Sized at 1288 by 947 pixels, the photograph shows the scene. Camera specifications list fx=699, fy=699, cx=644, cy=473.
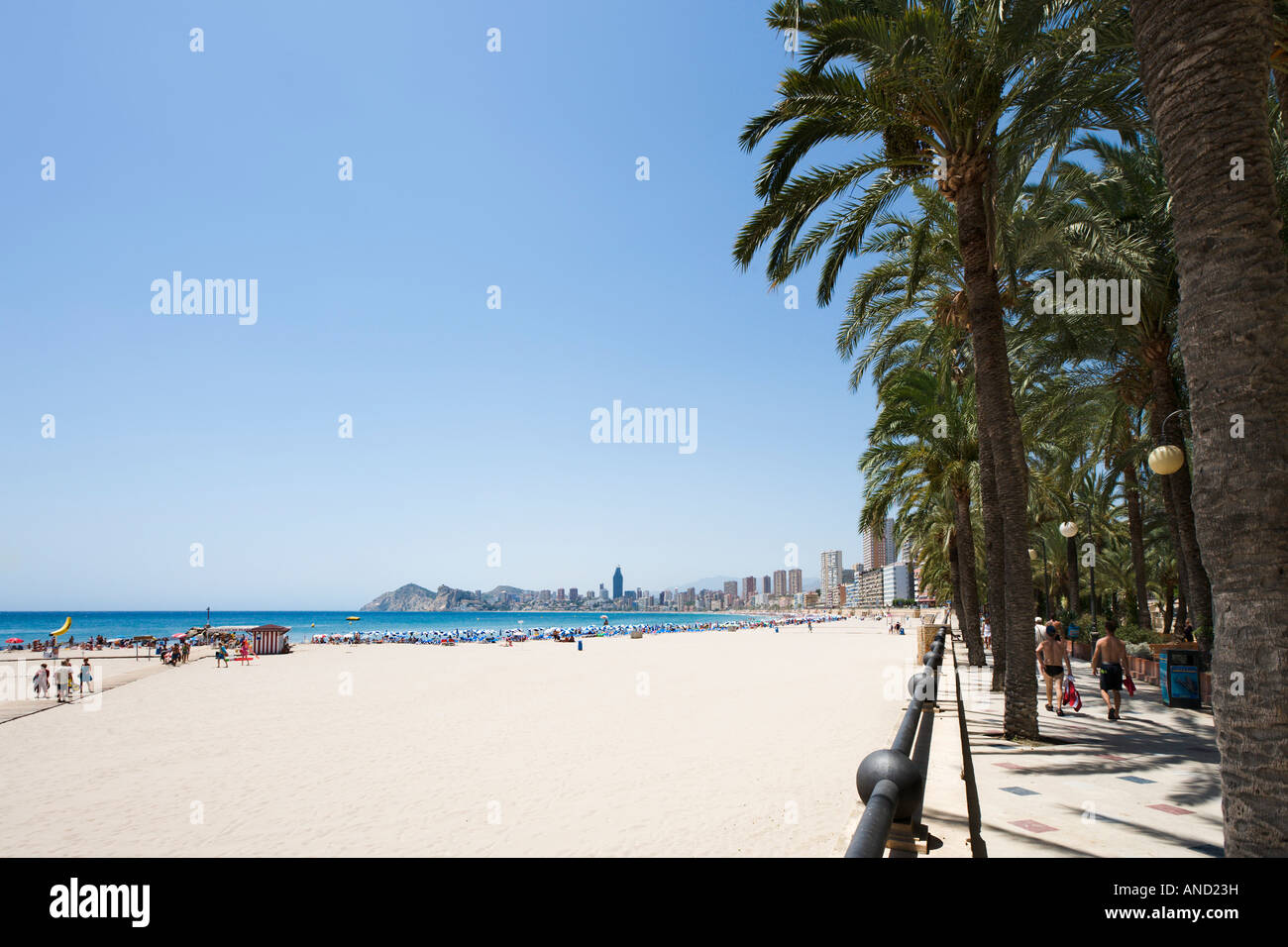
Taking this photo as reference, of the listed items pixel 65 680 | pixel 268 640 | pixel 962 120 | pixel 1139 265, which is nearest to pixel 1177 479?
pixel 1139 265

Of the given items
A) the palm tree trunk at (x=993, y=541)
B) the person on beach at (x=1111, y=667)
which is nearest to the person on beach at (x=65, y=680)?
the palm tree trunk at (x=993, y=541)

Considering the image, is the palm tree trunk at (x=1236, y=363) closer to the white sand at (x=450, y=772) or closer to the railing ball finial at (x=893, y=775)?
the railing ball finial at (x=893, y=775)

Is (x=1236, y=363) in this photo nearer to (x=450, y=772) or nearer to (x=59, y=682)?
(x=450, y=772)

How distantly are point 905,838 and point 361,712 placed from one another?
684 inches

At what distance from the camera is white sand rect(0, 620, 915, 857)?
26.1ft

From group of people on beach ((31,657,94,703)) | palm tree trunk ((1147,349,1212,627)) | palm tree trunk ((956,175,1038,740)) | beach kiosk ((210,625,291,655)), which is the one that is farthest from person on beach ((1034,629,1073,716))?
beach kiosk ((210,625,291,655))

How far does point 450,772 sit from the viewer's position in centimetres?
1112

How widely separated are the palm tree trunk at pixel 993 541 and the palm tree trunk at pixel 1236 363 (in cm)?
888

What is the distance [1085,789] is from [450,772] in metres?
8.72

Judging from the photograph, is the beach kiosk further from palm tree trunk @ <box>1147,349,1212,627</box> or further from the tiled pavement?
palm tree trunk @ <box>1147,349,1212,627</box>
